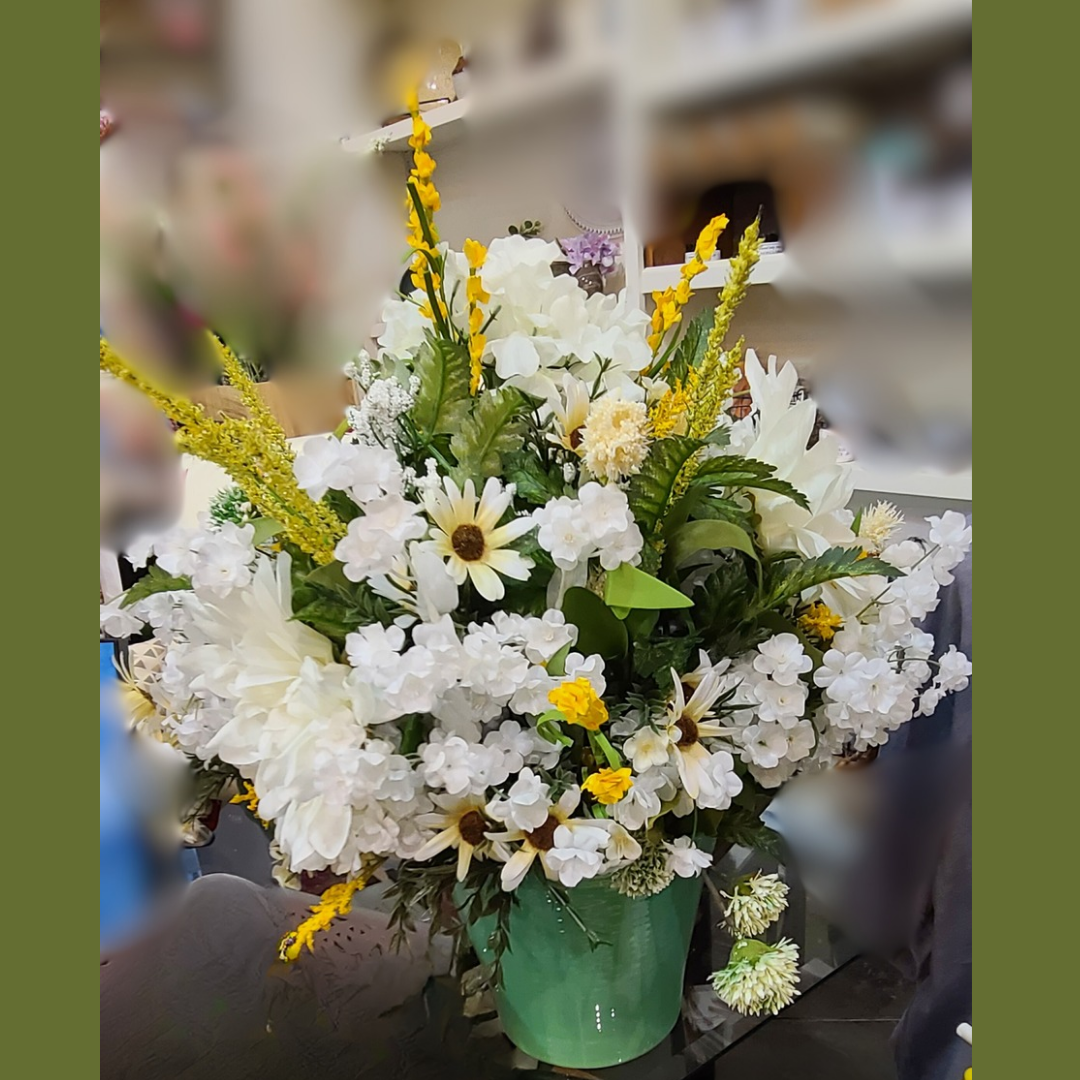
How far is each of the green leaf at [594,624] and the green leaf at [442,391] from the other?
11 cm

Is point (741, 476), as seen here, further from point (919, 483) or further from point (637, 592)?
point (919, 483)

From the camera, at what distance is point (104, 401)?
632 mm

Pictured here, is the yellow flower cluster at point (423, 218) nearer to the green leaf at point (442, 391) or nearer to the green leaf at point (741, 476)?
the green leaf at point (442, 391)

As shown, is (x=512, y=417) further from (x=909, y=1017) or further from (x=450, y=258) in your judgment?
(x=909, y=1017)

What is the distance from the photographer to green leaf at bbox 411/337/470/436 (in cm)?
49

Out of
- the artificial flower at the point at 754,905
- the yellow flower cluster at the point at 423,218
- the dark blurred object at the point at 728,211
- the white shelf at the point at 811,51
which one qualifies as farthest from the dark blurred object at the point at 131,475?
the white shelf at the point at 811,51

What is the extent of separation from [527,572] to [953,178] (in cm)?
80

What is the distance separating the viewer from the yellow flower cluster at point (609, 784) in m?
0.40

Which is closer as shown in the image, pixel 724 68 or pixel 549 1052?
pixel 549 1052

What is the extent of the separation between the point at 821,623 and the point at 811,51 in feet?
2.69

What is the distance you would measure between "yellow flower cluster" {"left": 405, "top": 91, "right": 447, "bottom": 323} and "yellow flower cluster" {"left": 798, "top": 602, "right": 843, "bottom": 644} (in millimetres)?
248

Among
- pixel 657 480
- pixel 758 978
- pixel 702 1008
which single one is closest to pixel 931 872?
pixel 702 1008

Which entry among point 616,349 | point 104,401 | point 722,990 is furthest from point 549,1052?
point 104,401

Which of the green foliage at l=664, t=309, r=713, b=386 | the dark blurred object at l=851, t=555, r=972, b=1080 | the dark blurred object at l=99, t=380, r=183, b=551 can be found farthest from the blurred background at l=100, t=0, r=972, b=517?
the green foliage at l=664, t=309, r=713, b=386
